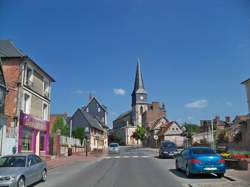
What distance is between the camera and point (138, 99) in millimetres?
124500

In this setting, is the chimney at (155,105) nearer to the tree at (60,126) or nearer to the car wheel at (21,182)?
the tree at (60,126)

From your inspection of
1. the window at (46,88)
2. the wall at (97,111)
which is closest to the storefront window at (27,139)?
the window at (46,88)

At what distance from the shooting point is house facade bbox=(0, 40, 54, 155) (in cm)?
2344

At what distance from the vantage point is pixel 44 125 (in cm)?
3078

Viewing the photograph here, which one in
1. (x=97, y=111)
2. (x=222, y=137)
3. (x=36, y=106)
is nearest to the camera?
(x=36, y=106)

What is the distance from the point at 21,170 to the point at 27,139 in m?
16.1

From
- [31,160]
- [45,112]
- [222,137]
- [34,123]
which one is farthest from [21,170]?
[222,137]

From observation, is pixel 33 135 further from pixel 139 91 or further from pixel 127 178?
pixel 139 91

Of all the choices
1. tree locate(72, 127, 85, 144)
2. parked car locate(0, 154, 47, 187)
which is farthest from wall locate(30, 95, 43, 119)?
tree locate(72, 127, 85, 144)

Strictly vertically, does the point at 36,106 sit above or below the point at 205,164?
above

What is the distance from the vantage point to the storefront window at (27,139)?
82.6ft

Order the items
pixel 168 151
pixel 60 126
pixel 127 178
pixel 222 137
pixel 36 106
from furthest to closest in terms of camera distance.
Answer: pixel 60 126 < pixel 222 137 < pixel 168 151 < pixel 36 106 < pixel 127 178

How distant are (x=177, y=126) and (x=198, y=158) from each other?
211 feet

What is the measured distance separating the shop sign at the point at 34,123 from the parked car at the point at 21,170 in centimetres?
1226
